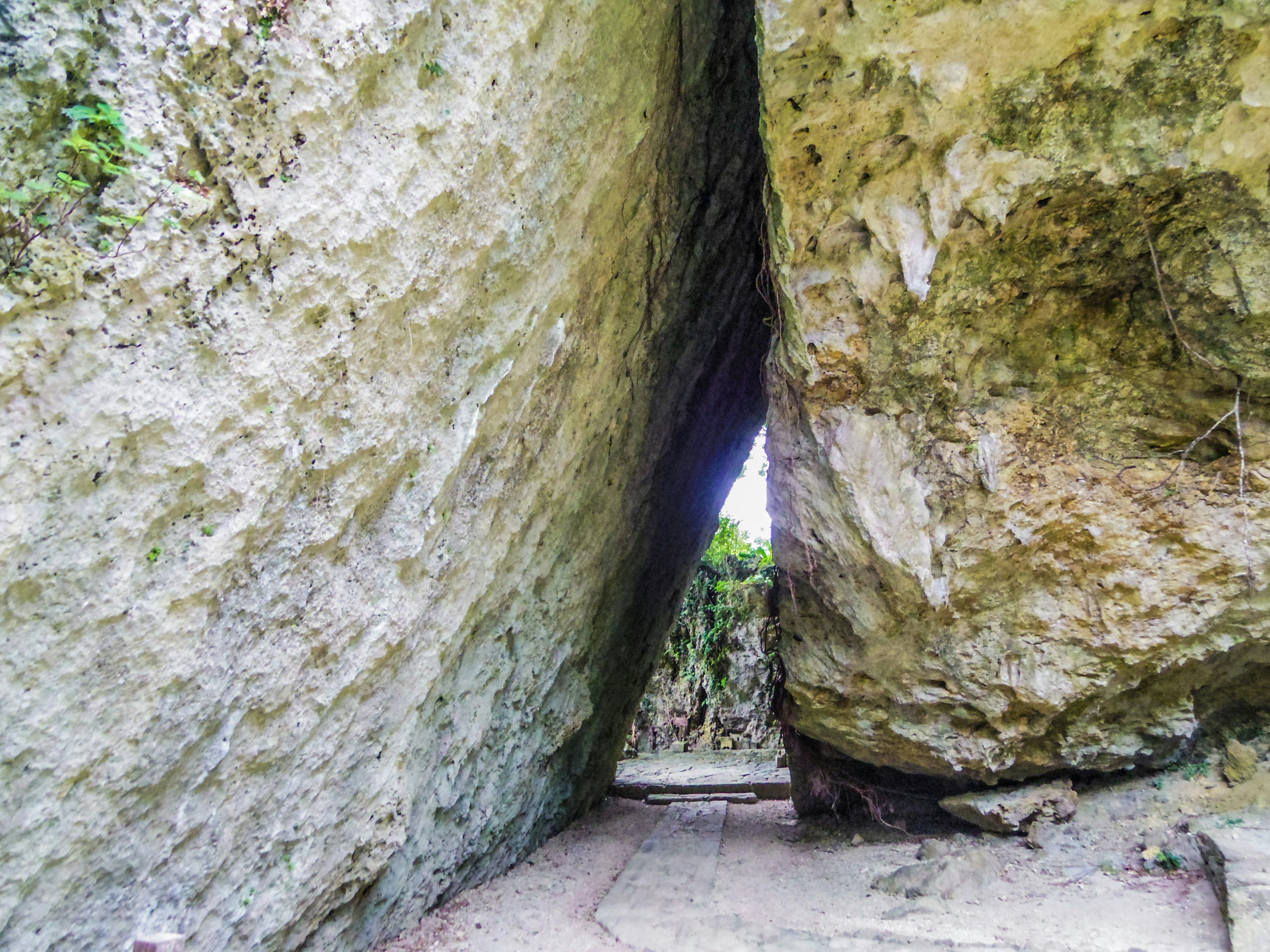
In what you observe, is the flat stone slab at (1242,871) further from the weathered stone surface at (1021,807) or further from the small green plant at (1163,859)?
the weathered stone surface at (1021,807)

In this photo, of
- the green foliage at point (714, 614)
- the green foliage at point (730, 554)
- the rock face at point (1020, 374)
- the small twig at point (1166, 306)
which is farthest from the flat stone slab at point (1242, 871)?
the green foliage at point (730, 554)

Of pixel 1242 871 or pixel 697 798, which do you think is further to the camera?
pixel 697 798

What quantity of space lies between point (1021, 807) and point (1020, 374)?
2.55 meters

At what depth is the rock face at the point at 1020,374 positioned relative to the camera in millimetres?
3572

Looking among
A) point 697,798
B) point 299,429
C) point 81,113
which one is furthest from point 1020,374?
point 697,798

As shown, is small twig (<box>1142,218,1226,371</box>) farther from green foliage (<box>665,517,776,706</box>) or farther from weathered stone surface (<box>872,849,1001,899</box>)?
green foliage (<box>665,517,776,706</box>)

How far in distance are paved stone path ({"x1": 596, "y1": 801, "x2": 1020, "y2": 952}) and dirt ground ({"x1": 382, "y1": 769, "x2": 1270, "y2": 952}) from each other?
69 millimetres

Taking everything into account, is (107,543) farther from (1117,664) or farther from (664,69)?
(1117,664)

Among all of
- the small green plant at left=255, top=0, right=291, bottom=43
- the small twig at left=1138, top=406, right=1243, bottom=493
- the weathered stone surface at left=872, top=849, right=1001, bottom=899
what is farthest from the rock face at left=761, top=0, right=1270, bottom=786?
the small green plant at left=255, top=0, right=291, bottom=43

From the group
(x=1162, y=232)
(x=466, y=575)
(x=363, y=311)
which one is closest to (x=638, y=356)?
(x=466, y=575)

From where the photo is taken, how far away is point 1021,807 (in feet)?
14.8

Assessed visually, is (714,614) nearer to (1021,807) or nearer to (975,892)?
(1021,807)

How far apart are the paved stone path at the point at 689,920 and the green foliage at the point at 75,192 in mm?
3534

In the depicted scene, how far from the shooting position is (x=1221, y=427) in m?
3.96
